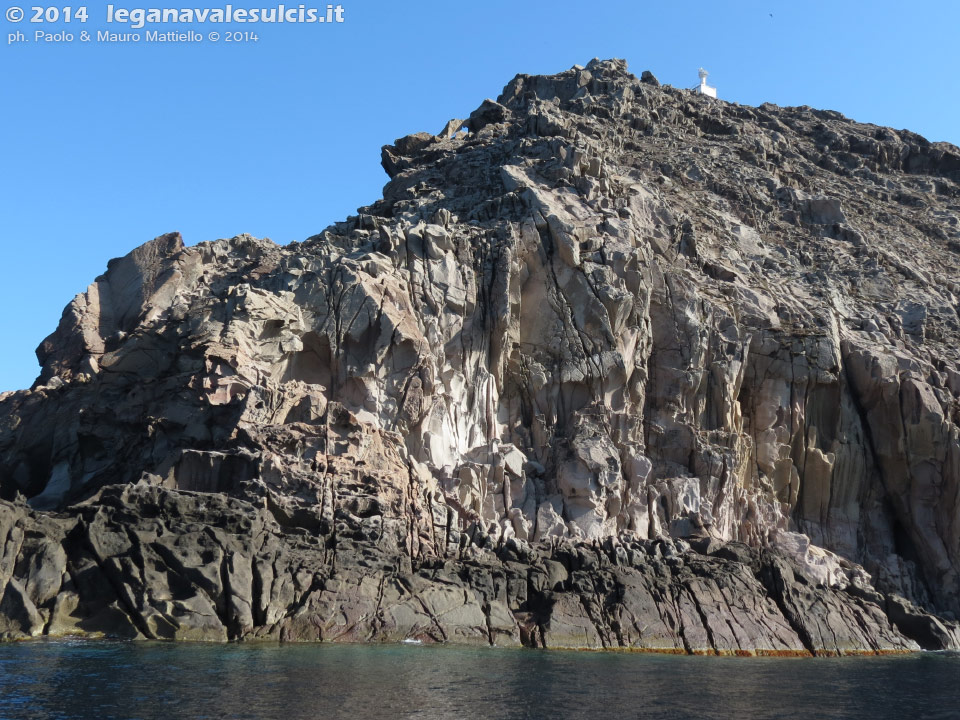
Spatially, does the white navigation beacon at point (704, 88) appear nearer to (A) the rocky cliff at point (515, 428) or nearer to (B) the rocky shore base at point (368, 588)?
(A) the rocky cliff at point (515, 428)

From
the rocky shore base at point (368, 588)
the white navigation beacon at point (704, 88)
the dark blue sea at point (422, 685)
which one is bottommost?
the dark blue sea at point (422, 685)

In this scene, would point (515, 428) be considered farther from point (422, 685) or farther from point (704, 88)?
point (704, 88)

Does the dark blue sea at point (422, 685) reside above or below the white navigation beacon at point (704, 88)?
below

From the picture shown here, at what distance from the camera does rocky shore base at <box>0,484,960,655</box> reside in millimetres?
45656

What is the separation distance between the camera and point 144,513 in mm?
49250

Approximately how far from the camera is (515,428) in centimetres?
6812

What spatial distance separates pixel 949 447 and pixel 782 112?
190ft

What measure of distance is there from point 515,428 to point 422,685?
32807 millimetres

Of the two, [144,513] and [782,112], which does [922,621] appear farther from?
[782,112]

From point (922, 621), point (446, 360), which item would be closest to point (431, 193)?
point (446, 360)

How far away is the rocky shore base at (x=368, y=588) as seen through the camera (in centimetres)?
4566

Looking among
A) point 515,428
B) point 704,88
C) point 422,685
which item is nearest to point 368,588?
point 422,685

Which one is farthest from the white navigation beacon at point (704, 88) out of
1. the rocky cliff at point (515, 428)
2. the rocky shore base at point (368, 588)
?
the rocky shore base at point (368, 588)

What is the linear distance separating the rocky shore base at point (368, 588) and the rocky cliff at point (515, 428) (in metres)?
0.15
